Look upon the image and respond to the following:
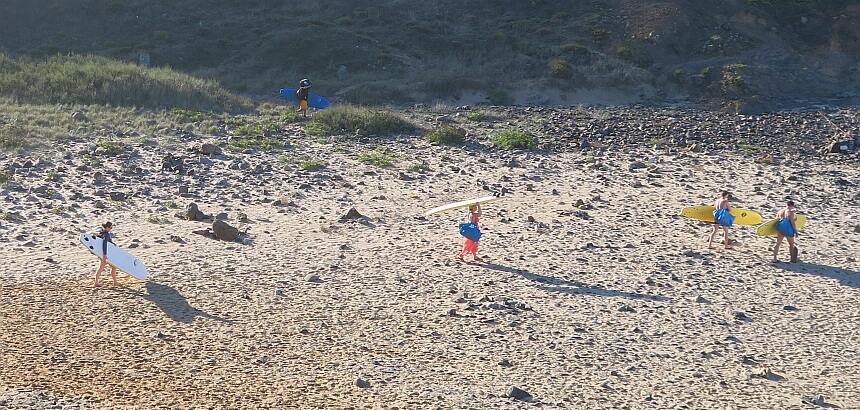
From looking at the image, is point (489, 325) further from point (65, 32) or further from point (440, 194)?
point (65, 32)

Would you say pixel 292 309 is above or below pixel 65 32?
above

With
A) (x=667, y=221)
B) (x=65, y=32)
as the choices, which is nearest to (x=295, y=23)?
(x=65, y=32)

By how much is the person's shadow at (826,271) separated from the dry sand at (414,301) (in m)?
0.05

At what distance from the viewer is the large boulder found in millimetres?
14688

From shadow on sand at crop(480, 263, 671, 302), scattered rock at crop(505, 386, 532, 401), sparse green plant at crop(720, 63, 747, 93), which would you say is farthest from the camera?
sparse green plant at crop(720, 63, 747, 93)

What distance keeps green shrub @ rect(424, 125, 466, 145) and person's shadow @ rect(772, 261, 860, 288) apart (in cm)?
946

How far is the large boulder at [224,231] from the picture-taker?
1469cm

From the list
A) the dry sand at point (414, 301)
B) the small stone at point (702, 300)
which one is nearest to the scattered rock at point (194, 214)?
the dry sand at point (414, 301)

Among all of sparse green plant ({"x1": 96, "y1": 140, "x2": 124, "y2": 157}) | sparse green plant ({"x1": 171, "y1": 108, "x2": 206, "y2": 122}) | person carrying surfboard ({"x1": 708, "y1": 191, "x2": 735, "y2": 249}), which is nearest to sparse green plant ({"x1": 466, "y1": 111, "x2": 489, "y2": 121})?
sparse green plant ({"x1": 171, "y1": 108, "x2": 206, "y2": 122})

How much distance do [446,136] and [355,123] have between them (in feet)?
7.67

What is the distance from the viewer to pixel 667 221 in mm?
16812

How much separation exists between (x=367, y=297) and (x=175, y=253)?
3077 mm

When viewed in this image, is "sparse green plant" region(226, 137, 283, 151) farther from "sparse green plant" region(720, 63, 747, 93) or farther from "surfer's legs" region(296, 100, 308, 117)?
"sparse green plant" region(720, 63, 747, 93)

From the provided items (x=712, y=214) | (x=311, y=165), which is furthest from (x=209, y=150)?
(x=712, y=214)
